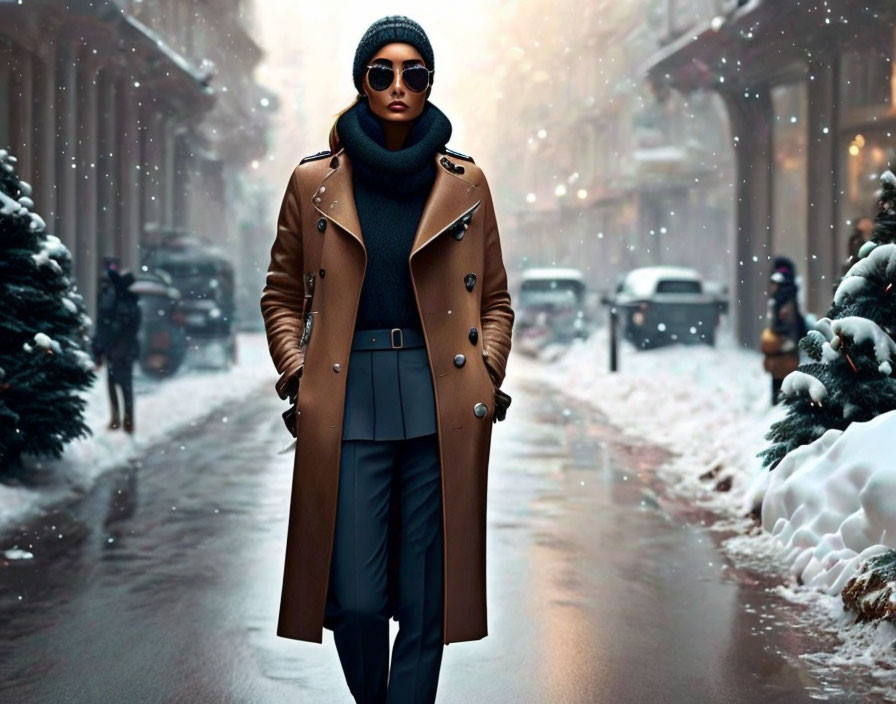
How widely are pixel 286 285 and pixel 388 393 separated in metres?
0.54

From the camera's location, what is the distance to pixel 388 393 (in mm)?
4094

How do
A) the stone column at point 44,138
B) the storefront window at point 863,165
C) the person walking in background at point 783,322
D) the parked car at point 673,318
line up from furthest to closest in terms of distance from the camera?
the parked car at point 673,318
the stone column at point 44,138
the storefront window at point 863,165
the person walking in background at point 783,322

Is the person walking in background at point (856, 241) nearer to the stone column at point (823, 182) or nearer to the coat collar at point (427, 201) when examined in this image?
the coat collar at point (427, 201)

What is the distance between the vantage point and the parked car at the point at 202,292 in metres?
27.2

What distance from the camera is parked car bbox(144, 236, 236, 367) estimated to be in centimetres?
2720

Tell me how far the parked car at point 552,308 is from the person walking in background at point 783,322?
20041mm

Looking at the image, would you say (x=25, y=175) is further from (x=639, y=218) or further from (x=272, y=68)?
(x=272, y=68)

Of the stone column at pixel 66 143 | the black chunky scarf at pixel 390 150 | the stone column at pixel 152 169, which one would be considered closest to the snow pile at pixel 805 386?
the black chunky scarf at pixel 390 150

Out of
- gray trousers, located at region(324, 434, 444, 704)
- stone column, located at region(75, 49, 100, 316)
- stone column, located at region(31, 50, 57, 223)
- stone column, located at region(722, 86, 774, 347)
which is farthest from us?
stone column, located at region(722, 86, 774, 347)

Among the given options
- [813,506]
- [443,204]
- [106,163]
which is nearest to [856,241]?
[813,506]

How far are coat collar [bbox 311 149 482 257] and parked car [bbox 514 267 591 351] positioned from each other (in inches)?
1154

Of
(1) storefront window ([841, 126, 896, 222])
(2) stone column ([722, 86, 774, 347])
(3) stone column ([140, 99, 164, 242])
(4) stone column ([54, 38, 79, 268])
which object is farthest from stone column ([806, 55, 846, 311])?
(3) stone column ([140, 99, 164, 242])

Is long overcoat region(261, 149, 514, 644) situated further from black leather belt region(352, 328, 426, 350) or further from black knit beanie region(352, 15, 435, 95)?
black knit beanie region(352, 15, 435, 95)

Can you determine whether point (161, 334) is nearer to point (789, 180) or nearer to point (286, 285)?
point (286, 285)
